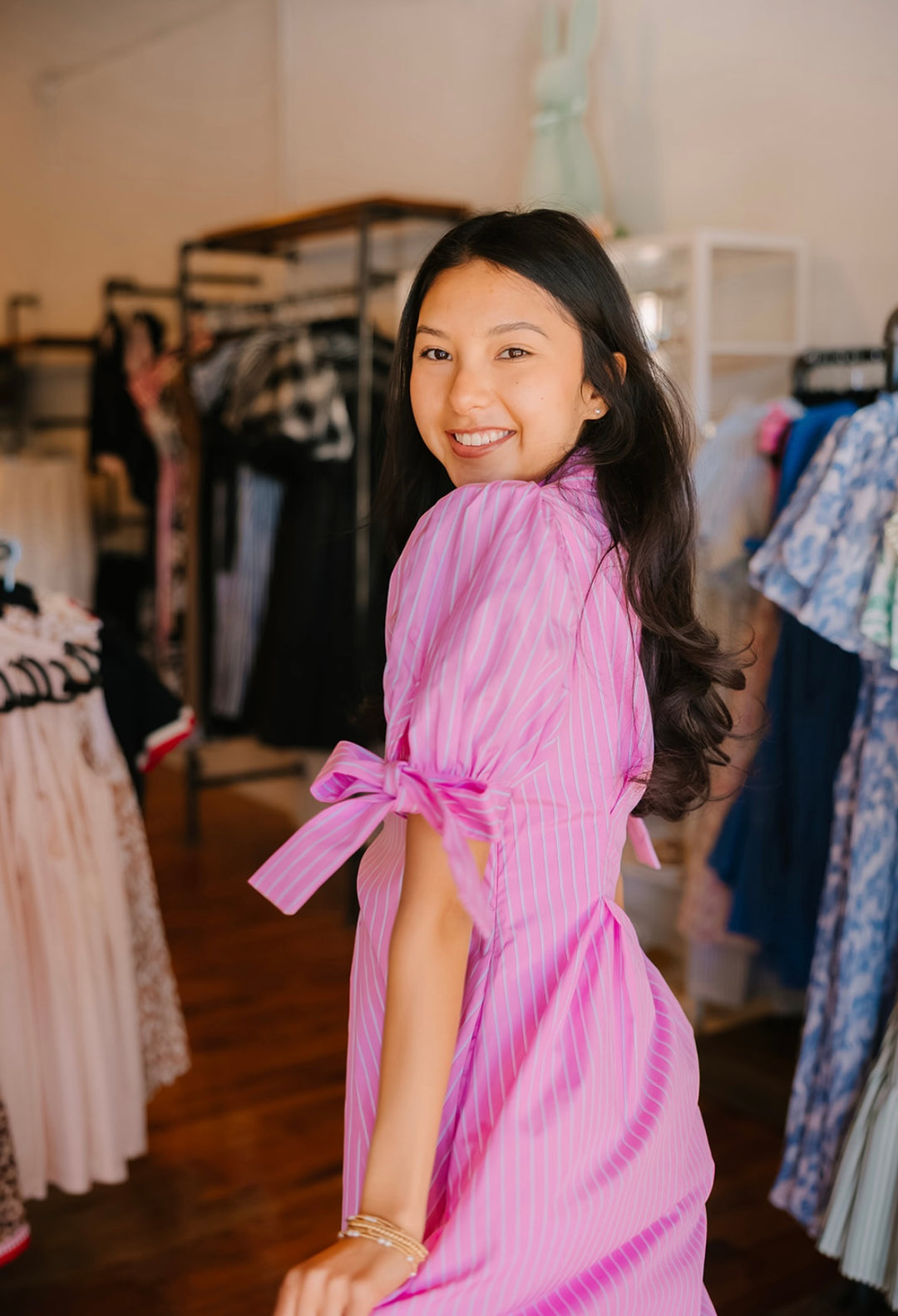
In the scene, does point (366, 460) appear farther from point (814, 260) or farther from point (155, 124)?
point (155, 124)

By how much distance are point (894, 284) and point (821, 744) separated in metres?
1.15

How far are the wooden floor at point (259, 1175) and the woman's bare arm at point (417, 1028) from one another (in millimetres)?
1611

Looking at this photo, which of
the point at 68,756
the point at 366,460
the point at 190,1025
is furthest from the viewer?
the point at 366,460

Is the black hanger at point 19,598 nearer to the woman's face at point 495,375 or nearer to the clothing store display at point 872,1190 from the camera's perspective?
the woman's face at point 495,375

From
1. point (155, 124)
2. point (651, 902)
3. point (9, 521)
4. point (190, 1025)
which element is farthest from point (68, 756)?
point (155, 124)

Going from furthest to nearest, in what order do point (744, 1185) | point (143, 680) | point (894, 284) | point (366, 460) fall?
point (366, 460) < point (894, 284) < point (744, 1185) < point (143, 680)

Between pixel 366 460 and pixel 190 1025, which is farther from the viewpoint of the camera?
pixel 366 460

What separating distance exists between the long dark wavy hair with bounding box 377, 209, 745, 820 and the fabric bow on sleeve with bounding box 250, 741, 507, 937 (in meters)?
0.24

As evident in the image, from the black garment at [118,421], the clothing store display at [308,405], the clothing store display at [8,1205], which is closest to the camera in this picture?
the clothing store display at [8,1205]

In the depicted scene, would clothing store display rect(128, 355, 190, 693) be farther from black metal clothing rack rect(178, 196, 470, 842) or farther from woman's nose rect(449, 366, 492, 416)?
woman's nose rect(449, 366, 492, 416)

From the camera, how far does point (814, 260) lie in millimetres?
3260

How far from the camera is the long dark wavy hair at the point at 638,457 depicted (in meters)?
1.08

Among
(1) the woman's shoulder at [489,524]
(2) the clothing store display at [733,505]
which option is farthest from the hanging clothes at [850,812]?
(1) the woman's shoulder at [489,524]

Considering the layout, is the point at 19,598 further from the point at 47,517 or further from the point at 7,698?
the point at 47,517
